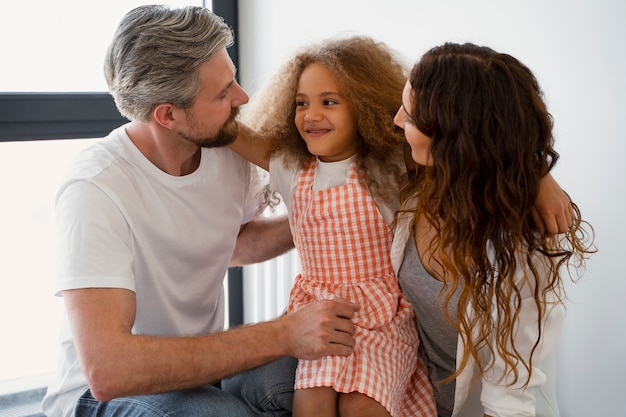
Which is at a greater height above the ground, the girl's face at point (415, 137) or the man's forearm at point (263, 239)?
the girl's face at point (415, 137)

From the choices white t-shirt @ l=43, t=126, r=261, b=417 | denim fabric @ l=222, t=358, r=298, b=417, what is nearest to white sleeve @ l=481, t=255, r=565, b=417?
denim fabric @ l=222, t=358, r=298, b=417

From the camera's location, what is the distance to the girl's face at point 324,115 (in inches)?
64.5

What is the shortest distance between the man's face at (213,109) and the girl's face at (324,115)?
169 millimetres

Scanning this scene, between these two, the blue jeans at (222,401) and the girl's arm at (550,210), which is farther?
the blue jeans at (222,401)

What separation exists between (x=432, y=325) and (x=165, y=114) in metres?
0.74

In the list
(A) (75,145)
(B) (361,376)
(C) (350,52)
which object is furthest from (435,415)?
(A) (75,145)

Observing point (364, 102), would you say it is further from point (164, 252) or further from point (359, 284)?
point (164, 252)

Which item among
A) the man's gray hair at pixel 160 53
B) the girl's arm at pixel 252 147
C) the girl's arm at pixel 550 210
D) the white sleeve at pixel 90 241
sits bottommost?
the white sleeve at pixel 90 241

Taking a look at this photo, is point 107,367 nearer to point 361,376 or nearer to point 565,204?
point 361,376

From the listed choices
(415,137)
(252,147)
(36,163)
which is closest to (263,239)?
(252,147)

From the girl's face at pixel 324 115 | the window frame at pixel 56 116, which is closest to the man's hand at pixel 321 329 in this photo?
the girl's face at pixel 324 115

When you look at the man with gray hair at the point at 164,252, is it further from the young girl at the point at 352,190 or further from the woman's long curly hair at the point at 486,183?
the woman's long curly hair at the point at 486,183

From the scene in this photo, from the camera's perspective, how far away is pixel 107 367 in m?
1.46

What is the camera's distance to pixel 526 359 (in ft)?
4.80
